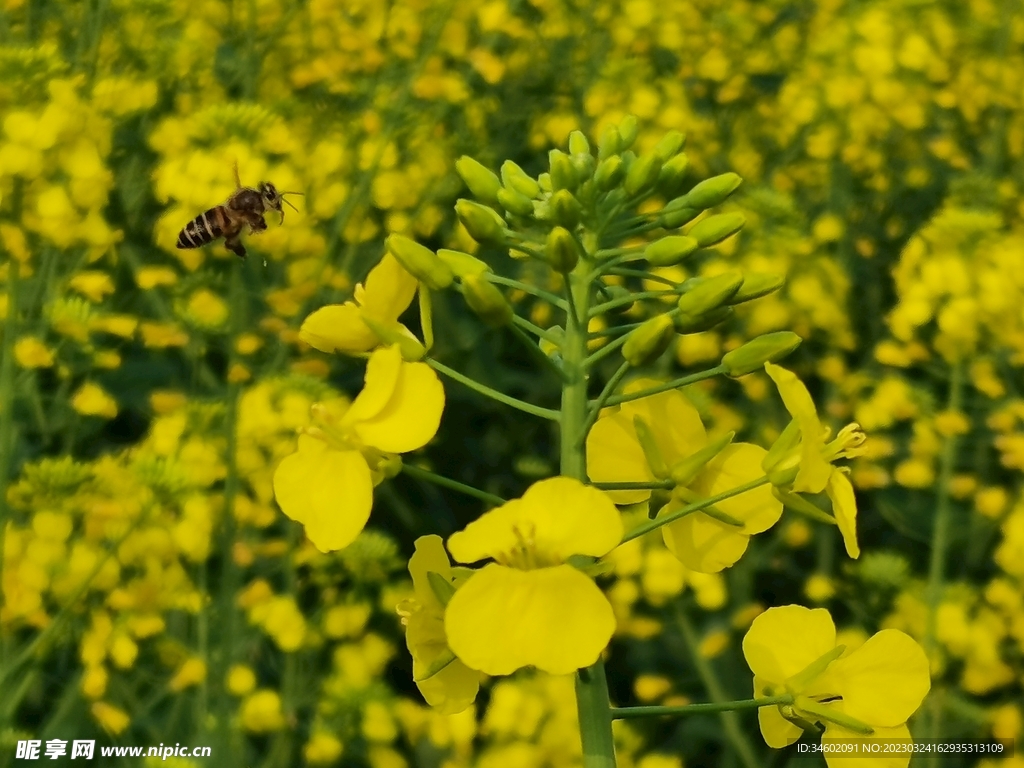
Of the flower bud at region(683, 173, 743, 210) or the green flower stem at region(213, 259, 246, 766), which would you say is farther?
the green flower stem at region(213, 259, 246, 766)

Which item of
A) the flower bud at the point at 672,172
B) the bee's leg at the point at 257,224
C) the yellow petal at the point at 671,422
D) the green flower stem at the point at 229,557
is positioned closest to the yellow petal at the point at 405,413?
the yellow petal at the point at 671,422

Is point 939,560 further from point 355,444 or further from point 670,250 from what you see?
point 355,444

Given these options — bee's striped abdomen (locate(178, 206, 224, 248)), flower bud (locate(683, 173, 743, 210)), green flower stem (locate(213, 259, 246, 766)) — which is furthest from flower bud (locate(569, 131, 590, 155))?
bee's striped abdomen (locate(178, 206, 224, 248))

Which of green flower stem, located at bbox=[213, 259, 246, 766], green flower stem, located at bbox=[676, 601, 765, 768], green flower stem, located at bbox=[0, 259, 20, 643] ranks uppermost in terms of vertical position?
green flower stem, located at bbox=[0, 259, 20, 643]

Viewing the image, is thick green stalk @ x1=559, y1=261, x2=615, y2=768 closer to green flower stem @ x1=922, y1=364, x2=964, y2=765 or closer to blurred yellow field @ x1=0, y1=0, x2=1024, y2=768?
blurred yellow field @ x1=0, y1=0, x2=1024, y2=768

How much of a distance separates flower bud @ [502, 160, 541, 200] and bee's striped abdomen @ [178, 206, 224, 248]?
3.73ft

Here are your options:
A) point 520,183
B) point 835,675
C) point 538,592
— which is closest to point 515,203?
point 520,183

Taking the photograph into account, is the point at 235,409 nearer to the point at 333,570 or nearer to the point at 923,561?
the point at 333,570

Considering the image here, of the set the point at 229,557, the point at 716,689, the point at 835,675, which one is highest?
the point at 835,675

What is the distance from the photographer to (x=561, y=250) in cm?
88

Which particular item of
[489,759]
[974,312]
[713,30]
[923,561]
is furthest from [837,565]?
[713,30]

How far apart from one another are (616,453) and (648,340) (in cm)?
13

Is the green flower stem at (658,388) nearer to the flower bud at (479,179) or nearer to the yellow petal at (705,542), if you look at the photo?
the yellow petal at (705,542)

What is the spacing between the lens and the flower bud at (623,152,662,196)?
1008 millimetres
